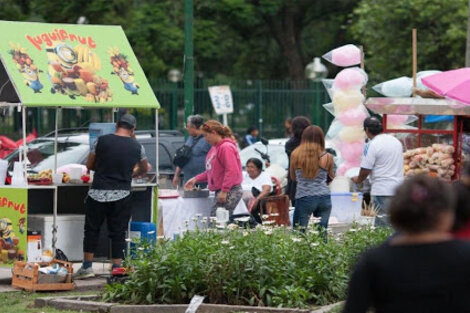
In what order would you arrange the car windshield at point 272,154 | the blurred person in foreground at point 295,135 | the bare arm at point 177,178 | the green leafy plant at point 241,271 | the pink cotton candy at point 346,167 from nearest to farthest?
1. the green leafy plant at point 241,271
2. the blurred person in foreground at point 295,135
3. the bare arm at point 177,178
4. the pink cotton candy at point 346,167
5. the car windshield at point 272,154

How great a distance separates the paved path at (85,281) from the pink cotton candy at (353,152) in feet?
16.7

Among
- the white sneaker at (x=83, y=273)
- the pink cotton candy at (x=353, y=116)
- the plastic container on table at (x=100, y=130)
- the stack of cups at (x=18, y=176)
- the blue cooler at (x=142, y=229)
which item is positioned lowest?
the white sneaker at (x=83, y=273)

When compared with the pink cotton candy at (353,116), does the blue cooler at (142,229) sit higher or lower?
lower

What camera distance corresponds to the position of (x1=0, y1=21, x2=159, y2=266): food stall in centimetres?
1173

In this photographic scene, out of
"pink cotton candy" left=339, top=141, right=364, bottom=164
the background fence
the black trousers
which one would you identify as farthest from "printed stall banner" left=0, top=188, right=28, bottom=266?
the background fence

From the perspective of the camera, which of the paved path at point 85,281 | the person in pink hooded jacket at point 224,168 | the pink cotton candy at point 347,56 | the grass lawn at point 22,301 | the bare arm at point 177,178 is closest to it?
the grass lawn at point 22,301

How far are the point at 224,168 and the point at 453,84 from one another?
298 cm

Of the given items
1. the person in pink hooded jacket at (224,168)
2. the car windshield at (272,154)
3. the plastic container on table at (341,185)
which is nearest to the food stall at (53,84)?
the person in pink hooded jacket at (224,168)

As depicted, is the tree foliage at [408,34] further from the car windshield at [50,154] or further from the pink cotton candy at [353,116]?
the car windshield at [50,154]

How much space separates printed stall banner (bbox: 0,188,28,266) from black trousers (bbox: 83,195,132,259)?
0.67 metres

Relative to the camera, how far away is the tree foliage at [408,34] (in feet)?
102

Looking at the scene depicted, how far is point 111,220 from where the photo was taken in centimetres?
1193

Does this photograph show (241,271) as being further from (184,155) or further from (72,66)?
(184,155)

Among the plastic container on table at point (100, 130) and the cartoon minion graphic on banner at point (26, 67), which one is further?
the plastic container on table at point (100, 130)
